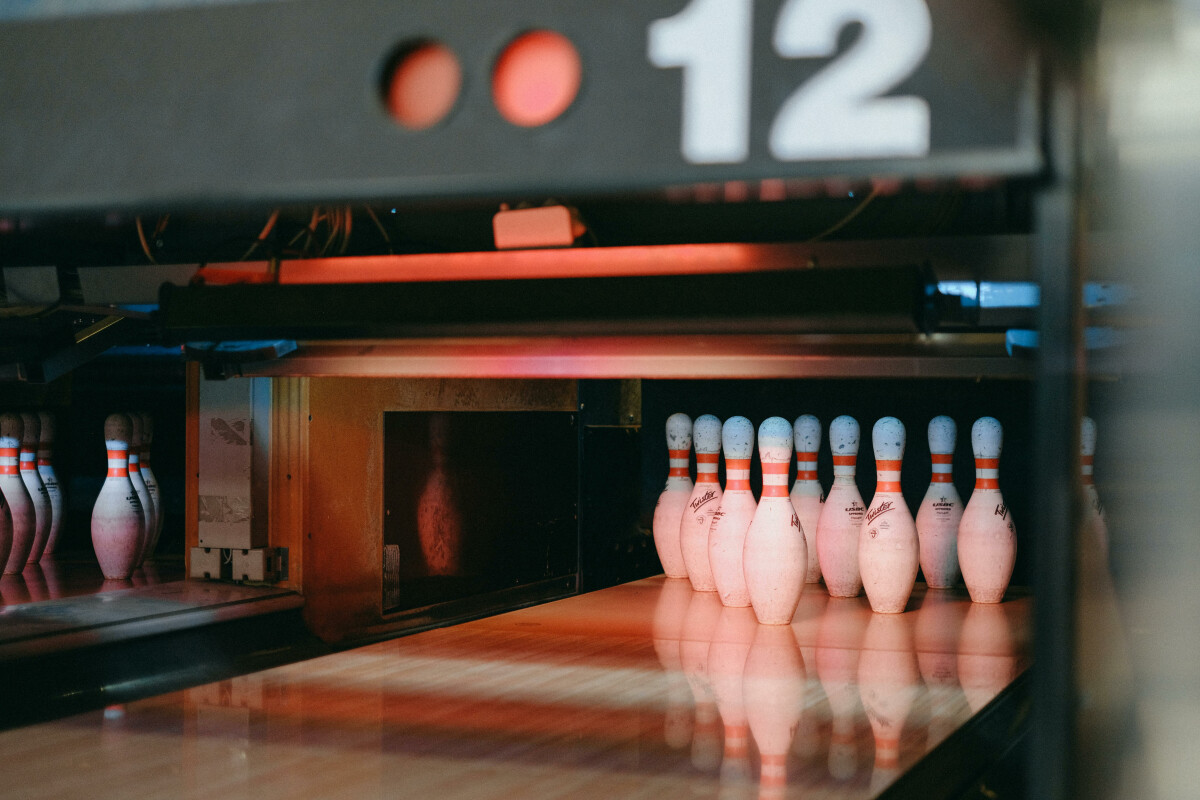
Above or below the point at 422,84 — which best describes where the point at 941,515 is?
below

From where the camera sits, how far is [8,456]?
3449 millimetres

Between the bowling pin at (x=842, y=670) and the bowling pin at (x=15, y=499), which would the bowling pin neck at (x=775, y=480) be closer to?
the bowling pin at (x=842, y=670)

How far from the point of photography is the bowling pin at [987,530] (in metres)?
2.88

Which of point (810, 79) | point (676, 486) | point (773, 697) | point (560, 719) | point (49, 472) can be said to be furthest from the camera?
point (49, 472)

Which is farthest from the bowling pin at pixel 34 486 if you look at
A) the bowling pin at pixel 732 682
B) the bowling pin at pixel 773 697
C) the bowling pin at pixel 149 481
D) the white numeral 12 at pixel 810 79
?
Result: the white numeral 12 at pixel 810 79

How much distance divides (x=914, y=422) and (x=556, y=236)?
2.01 m

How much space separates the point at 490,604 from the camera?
141 inches

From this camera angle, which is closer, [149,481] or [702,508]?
[702,508]

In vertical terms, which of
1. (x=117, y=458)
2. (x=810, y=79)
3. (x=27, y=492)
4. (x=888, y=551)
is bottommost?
(x=888, y=551)

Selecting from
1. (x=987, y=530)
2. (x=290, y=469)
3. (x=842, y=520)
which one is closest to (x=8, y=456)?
(x=290, y=469)

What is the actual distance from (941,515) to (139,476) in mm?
2418

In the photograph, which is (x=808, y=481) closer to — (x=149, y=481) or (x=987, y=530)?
(x=987, y=530)

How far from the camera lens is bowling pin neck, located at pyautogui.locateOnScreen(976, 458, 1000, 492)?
289 cm

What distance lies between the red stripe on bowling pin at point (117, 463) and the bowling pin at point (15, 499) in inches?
11.4
